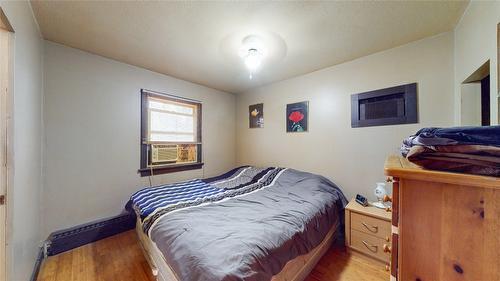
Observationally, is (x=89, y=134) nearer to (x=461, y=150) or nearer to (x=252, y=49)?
(x=252, y=49)

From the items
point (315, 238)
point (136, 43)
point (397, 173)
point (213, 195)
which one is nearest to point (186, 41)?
point (136, 43)

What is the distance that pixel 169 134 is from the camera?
9.52 ft

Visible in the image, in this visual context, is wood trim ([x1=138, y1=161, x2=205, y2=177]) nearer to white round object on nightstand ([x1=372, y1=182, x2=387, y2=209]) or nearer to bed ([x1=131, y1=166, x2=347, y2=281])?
bed ([x1=131, y1=166, x2=347, y2=281])

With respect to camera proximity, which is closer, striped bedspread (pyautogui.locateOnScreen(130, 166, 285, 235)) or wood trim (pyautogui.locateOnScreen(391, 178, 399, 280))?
wood trim (pyautogui.locateOnScreen(391, 178, 399, 280))

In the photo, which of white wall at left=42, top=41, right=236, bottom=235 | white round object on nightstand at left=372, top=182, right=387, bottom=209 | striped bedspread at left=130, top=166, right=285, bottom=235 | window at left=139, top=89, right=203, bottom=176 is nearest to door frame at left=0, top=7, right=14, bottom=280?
striped bedspread at left=130, top=166, right=285, bottom=235

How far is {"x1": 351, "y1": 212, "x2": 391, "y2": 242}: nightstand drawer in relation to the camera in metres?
1.75

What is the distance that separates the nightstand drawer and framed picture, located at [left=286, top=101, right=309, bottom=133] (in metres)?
1.34

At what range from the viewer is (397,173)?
1.92 ft

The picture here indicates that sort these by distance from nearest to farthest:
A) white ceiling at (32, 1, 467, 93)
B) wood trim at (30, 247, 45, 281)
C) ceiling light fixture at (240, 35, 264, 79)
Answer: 1. white ceiling at (32, 1, 467, 93)
2. wood trim at (30, 247, 45, 281)
3. ceiling light fixture at (240, 35, 264, 79)

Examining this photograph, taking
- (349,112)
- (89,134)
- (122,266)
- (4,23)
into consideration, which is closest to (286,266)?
(122,266)

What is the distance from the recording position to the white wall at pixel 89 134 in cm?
199

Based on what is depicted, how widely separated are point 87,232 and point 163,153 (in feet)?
4.03

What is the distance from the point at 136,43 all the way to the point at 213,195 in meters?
1.85

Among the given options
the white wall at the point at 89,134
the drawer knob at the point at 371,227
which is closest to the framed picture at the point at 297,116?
the drawer knob at the point at 371,227
